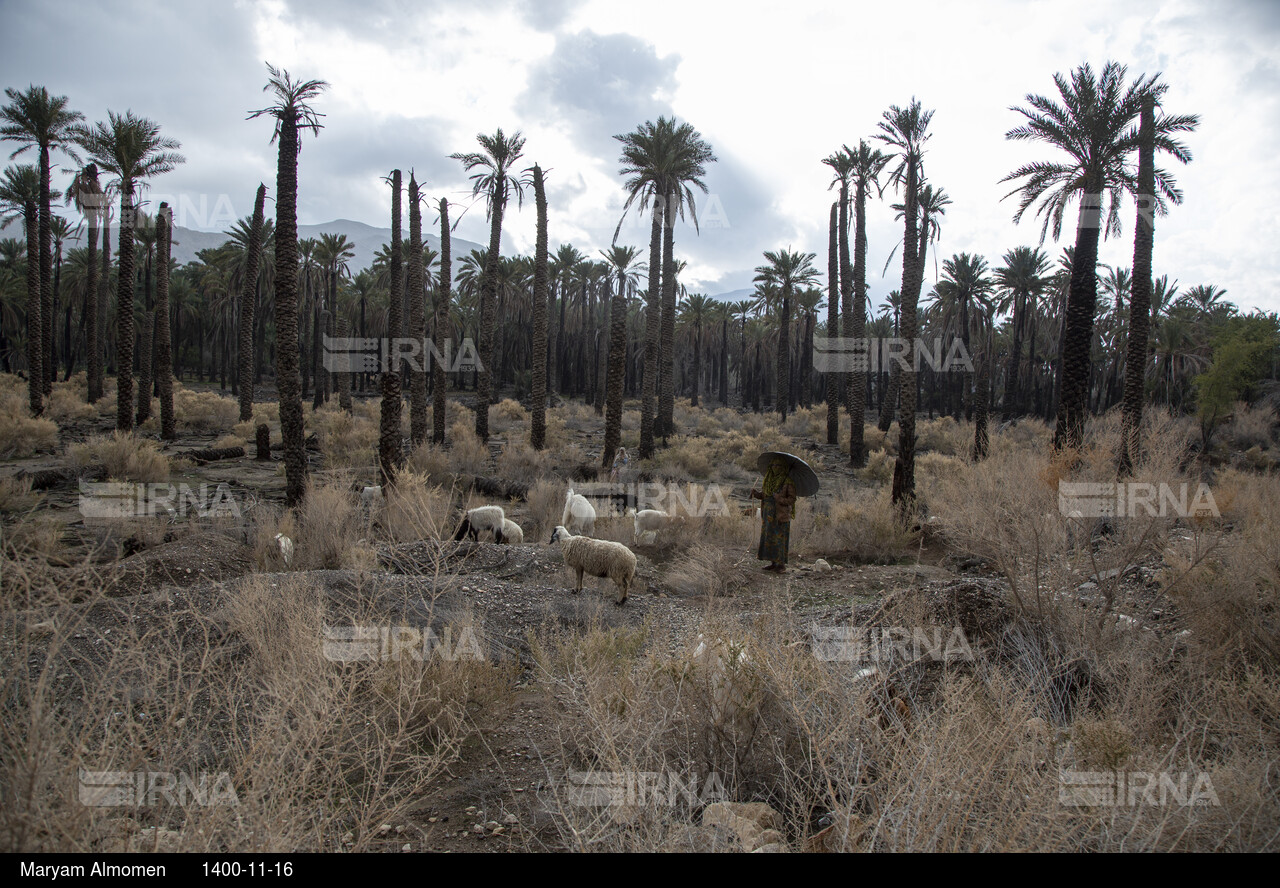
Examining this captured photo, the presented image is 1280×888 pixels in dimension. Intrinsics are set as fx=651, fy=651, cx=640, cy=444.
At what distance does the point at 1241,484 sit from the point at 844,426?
1839cm

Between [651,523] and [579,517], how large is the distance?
4.65 ft

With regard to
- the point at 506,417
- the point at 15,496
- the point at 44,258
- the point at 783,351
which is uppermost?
the point at 44,258

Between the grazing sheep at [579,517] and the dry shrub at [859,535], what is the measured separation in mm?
3728

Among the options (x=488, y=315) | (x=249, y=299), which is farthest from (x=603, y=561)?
(x=249, y=299)

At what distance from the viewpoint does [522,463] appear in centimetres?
1853

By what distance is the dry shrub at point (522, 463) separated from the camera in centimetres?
1744

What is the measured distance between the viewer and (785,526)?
401 inches

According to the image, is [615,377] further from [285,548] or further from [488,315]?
[285,548]

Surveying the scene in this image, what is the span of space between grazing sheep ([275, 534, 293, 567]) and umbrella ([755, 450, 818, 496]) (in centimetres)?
689

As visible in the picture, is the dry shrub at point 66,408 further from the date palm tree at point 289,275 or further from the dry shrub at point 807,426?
the dry shrub at point 807,426

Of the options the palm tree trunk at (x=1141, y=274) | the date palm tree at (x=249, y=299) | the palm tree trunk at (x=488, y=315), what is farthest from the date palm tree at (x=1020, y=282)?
the date palm tree at (x=249, y=299)
